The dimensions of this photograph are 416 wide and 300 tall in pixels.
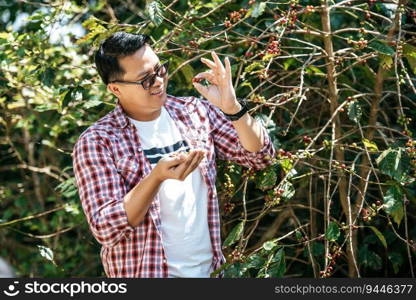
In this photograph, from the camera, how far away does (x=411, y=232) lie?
3998mm

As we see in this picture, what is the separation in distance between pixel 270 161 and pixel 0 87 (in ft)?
4.67

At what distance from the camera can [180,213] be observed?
2779mm

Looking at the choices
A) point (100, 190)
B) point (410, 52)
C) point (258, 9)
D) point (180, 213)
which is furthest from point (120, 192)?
point (410, 52)

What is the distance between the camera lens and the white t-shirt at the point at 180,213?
2.77 metres

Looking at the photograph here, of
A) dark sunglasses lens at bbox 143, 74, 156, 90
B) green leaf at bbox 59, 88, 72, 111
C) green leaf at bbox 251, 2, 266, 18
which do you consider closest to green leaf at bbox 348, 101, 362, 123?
green leaf at bbox 251, 2, 266, 18

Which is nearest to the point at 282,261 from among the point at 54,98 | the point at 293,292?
the point at 293,292

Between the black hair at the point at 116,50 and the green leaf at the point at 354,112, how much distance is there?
0.84 m

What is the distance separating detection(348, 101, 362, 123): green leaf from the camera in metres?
3.29

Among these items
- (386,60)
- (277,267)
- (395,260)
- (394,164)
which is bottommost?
(395,260)

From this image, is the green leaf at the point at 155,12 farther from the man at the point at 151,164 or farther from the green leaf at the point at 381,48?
the green leaf at the point at 381,48

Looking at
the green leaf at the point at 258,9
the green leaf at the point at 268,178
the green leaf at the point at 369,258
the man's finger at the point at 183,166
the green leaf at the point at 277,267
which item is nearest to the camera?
the man's finger at the point at 183,166

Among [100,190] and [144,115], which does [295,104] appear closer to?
[144,115]

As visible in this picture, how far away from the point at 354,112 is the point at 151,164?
882 millimetres

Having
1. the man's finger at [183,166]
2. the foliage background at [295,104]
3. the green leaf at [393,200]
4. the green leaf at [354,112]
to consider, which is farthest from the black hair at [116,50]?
the green leaf at [393,200]
